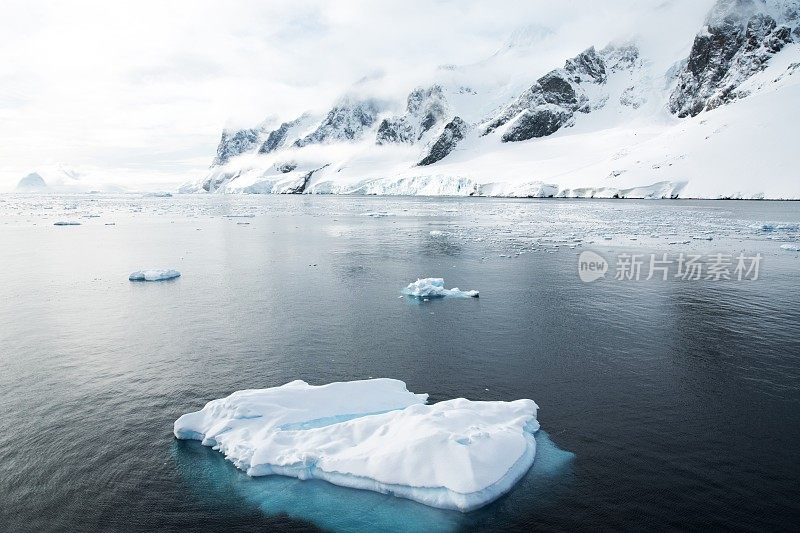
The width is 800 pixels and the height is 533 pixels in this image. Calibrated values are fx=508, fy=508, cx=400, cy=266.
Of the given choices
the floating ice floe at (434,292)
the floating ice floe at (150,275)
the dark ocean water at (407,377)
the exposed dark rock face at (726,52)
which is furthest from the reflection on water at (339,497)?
the exposed dark rock face at (726,52)

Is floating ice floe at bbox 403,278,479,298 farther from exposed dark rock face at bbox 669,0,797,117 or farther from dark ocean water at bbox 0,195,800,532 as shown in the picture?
exposed dark rock face at bbox 669,0,797,117

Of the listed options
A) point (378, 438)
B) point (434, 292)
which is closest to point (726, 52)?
point (434, 292)

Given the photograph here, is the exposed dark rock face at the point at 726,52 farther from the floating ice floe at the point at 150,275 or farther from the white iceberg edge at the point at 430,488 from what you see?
the white iceberg edge at the point at 430,488

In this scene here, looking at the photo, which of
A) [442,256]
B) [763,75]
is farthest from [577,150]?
[442,256]

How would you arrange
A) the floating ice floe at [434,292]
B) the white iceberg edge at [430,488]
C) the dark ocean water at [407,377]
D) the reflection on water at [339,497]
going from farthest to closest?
the floating ice floe at [434,292] < the dark ocean water at [407,377] < the white iceberg edge at [430,488] < the reflection on water at [339,497]

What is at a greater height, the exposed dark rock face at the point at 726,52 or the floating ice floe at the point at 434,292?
the exposed dark rock face at the point at 726,52

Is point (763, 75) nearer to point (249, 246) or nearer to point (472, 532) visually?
point (249, 246)

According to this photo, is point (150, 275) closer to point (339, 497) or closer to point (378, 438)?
point (378, 438)
